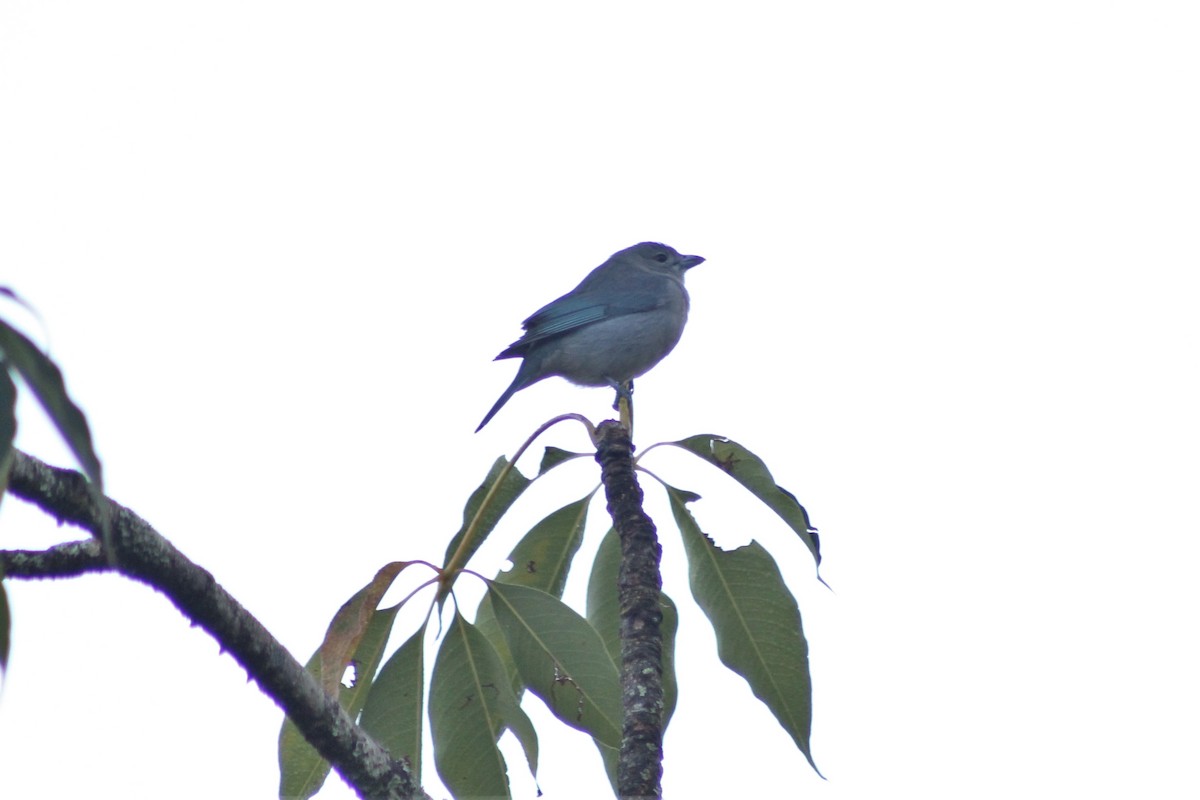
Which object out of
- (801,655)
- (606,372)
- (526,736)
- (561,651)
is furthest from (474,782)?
(606,372)

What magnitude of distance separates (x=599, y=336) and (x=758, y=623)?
5.32 metres

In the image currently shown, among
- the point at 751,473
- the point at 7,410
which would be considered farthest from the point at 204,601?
the point at 751,473

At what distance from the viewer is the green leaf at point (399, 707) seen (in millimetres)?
3814


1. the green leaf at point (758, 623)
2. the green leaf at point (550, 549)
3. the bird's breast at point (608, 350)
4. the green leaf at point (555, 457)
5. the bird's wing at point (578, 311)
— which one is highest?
the bird's wing at point (578, 311)

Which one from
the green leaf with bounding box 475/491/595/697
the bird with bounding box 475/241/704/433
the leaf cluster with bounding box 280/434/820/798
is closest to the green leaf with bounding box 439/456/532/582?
the leaf cluster with bounding box 280/434/820/798

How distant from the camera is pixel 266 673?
100 inches

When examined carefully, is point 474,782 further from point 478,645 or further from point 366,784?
point 366,784

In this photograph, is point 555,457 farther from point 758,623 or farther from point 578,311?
point 578,311

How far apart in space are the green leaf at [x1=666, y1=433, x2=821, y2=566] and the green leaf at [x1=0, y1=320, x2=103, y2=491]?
3.02m

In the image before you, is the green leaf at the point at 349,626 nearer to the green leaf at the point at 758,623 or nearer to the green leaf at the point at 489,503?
the green leaf at the point at 489,503

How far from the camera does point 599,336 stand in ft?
30.7

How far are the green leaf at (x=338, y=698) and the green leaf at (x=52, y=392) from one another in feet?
7.02

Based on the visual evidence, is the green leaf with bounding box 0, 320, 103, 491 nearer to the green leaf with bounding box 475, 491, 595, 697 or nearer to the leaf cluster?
the leaf cluster

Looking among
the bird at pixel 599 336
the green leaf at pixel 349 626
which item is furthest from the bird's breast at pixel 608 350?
the green leaf at pixel 349 626
